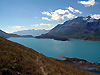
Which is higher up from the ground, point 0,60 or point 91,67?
point 0,60

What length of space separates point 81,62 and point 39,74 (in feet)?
285

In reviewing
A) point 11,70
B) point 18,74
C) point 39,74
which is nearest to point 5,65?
point 11,70

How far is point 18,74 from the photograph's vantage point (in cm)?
1129

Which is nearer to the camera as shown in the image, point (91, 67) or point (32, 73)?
point (32, 73)

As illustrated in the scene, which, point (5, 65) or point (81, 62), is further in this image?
point (81, 62)

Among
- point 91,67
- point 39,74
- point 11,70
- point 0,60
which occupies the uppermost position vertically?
point 0,60

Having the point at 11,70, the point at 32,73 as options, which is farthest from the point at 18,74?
the point at 32,73

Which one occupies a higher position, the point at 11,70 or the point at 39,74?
the point at 11,70

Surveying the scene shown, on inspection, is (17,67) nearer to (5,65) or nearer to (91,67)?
(5,65)

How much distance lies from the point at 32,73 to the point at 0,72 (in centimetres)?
434

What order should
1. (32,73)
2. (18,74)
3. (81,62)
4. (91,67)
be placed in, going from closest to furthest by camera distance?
1. (18,74)
2. (32,73)
3. (91,67)
4. (81,62)

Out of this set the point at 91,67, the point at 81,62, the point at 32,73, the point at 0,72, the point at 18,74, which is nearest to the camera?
the point at 0,72

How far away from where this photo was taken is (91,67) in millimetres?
78688

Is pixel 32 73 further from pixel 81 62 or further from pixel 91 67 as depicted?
pixel 81 62
